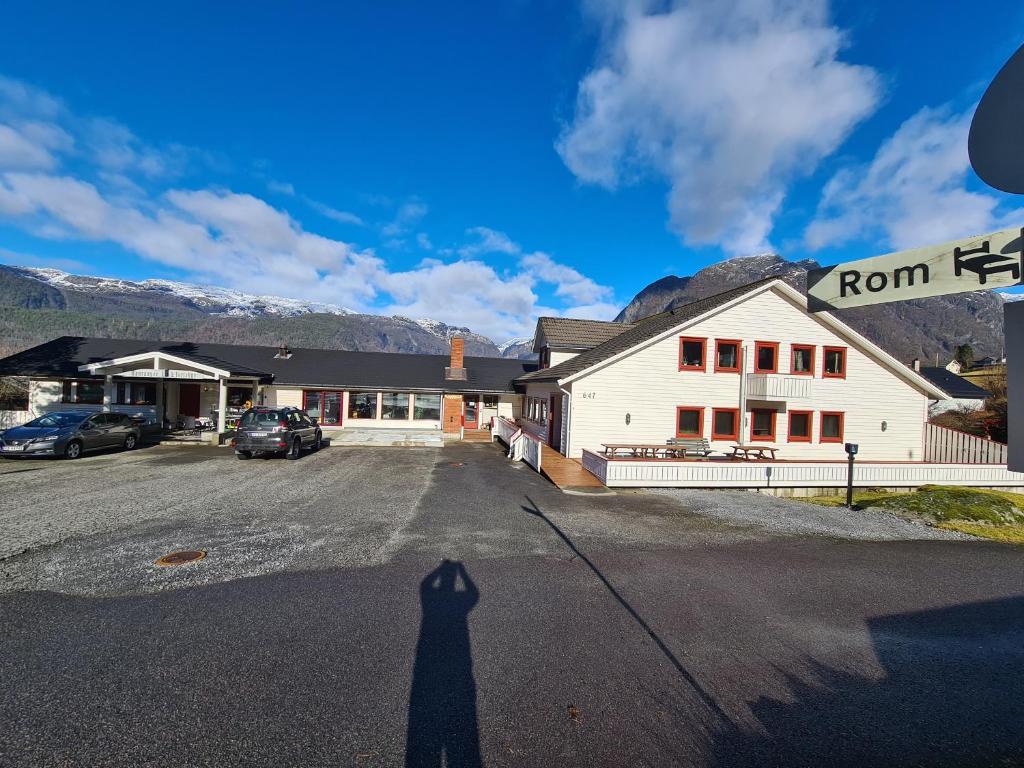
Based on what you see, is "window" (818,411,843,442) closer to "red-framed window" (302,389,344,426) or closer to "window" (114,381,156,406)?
"red-framed window" (302,389,344,426)

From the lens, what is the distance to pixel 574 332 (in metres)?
25.7

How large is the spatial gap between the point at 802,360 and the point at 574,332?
35.6 ft

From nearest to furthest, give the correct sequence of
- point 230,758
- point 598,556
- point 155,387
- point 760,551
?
point 230,758 → point 598,556 → point 760,551 → point 155,387

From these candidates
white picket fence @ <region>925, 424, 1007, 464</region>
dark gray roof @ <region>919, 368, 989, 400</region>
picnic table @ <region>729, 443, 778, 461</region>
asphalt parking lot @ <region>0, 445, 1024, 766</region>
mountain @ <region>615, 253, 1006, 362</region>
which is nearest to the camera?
asphalt parking lot @ <region>0, 445, 1024, 766</region>

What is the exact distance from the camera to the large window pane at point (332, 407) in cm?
2753

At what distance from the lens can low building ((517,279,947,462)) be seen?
17.8 meters

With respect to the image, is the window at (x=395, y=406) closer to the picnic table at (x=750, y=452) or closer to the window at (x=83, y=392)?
the window at (x=83, y=392)

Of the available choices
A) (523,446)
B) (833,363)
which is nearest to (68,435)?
(523,446)

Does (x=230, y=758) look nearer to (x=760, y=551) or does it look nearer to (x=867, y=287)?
(x=867, y=287)

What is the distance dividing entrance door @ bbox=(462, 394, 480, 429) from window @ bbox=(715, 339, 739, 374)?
14.6 m

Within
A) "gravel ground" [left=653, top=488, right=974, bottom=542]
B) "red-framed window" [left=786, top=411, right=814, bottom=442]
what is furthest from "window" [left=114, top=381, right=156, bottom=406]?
"red-framed window" [left=786, top=411, right=814, bottom=442]

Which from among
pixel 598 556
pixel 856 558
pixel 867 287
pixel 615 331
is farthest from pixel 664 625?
pixel 615 331

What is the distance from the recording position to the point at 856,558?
7.98m

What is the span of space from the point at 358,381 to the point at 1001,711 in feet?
90.4
